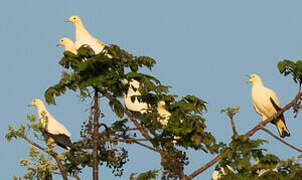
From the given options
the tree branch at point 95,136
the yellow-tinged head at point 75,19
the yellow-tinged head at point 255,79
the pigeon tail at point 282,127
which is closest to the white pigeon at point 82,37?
the yellow-tinged head at point 75,19

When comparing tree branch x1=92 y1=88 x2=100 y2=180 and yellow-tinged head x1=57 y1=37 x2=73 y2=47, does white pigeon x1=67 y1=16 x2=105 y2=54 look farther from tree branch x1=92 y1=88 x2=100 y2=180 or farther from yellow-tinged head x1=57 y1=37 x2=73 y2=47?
tree branch x1=92 y1=88 x2=100 y2=180

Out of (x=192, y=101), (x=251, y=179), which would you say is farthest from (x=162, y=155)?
(x=251, y=179)

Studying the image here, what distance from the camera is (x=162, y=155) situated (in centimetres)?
1280

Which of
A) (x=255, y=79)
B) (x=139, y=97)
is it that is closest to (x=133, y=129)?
(x=139, y=97)

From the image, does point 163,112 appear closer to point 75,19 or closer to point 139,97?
point 139,97

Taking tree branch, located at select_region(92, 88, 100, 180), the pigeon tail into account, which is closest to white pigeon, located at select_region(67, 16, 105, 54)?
tree branch, located at select_region(92, 88, 100, 180)

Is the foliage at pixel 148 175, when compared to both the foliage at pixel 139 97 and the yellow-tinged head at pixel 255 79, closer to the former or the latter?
the foliage at pixel 139 97

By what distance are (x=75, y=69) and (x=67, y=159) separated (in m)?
2.63

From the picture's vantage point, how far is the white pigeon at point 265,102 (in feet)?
54.4

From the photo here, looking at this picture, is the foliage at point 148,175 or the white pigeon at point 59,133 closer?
the foliage at point 148,175

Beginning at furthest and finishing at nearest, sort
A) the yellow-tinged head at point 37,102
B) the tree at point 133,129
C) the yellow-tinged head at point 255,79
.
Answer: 1. the yellow-tinged head at point 255,79
2. the yellow-tinged head at point 37,102
3. the tree at point 133,129

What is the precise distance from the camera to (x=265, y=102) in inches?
671

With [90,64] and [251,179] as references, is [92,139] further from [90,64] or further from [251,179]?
[251,179]

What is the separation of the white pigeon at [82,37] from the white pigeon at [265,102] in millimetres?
5397
